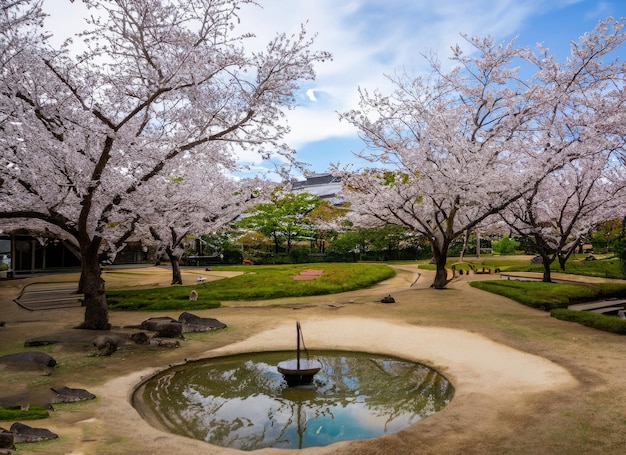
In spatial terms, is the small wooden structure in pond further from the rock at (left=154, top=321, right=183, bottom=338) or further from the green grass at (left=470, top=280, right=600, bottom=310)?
the green grass at (left=470, top=280, right=600, bottom=310)

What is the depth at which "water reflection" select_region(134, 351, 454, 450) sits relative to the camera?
6.02m

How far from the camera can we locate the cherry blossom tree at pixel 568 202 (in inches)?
693

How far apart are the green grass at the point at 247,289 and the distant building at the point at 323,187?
80.9 feet

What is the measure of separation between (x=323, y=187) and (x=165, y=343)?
150 ft

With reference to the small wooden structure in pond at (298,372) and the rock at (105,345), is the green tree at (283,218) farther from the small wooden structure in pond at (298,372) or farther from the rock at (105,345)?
the small wooden structure in pond at (298,372)

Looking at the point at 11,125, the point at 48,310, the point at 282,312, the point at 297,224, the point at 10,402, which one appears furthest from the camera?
the point at 297,224

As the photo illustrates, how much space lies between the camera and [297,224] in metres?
38.6

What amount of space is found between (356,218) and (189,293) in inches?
337

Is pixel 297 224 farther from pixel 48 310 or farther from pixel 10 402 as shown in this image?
pixel 10 402

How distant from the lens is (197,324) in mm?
12180

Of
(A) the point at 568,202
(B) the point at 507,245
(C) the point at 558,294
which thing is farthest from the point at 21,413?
(B) the point at 507,245

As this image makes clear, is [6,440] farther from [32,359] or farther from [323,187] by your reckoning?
[323,187]

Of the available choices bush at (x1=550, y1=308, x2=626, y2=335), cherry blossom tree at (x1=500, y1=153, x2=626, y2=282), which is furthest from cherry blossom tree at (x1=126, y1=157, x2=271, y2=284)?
cherry blossom tree at (x1=500, y1=153, x2=626, y2=282)

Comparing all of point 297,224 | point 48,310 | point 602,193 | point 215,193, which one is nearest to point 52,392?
point 48,310
